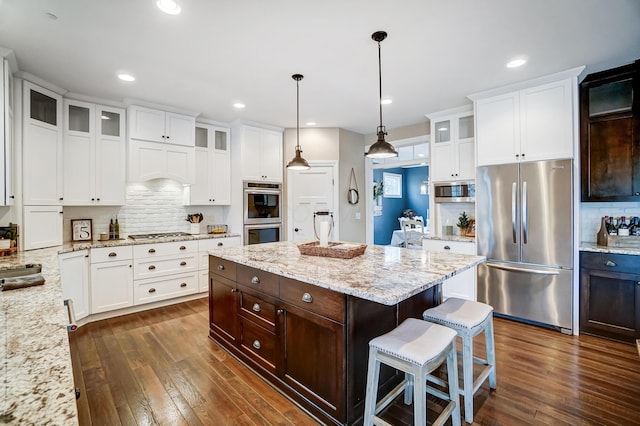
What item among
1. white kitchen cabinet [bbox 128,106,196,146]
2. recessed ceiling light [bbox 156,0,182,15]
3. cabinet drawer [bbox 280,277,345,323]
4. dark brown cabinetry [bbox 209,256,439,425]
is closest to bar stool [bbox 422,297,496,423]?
dark brown cabinetry [bbox 209,256,439,425]

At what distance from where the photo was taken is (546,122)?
3236 mm

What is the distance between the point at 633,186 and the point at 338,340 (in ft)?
11.2

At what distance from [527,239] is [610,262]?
69cm

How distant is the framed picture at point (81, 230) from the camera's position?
3.82m

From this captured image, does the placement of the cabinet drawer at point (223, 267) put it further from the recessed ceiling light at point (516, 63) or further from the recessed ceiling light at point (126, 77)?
the recessed ceiling light at point (516, 63)

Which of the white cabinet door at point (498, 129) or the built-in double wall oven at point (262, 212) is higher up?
the white cabinet door at point (498, 129)

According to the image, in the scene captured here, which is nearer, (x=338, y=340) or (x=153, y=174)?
(x=338, y=340)

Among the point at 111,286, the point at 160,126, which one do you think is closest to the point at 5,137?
the point at 160,126

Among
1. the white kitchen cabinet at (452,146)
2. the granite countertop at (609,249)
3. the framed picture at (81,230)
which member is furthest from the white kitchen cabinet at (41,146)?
the granite countertop at (609,249)

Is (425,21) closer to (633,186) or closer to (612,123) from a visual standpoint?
(612,123)

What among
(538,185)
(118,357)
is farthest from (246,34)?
(538,185)

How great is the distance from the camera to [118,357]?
8.84 ft

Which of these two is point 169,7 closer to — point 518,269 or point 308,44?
point 308,44

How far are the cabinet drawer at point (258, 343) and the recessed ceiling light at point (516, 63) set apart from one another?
324 cm
